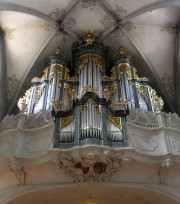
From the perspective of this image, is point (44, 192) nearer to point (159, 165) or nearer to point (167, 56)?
point (159, 165)

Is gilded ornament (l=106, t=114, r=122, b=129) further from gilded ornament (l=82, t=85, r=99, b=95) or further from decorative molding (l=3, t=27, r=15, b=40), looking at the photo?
decorative molding (l=3, t=27, r=15, b=40)

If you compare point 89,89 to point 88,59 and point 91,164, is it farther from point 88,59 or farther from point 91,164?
point 91,164

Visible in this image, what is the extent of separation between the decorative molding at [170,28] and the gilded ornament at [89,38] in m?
2.89

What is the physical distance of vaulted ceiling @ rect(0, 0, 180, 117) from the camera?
1230 cm

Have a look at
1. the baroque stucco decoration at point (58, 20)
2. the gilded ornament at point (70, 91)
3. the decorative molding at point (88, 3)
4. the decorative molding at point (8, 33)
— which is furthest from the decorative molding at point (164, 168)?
the decorative molding at point (8, 33)

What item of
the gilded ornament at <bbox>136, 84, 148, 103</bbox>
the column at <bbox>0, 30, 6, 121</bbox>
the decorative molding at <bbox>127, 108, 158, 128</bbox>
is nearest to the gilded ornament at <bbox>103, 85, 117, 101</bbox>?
the gilded ornament at <bbox>136, 84, 148, 103</bbox>

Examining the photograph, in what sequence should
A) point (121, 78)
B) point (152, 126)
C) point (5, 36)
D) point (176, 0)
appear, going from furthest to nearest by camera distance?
point (5, 36) → point (121, 78) → point (176, 0) → point (152, 126)

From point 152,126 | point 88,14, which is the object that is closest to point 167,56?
point 88,14

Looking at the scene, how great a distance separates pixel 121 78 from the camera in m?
11.9

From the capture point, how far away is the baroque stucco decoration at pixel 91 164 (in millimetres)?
7997

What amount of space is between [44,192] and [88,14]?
744cm

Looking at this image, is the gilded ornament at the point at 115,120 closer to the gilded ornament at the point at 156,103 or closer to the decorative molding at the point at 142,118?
the decorative molding at the point at 142,118

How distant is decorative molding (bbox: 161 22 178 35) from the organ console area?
6.12 ft

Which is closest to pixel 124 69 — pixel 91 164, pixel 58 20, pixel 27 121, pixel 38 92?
pixel 58 20
